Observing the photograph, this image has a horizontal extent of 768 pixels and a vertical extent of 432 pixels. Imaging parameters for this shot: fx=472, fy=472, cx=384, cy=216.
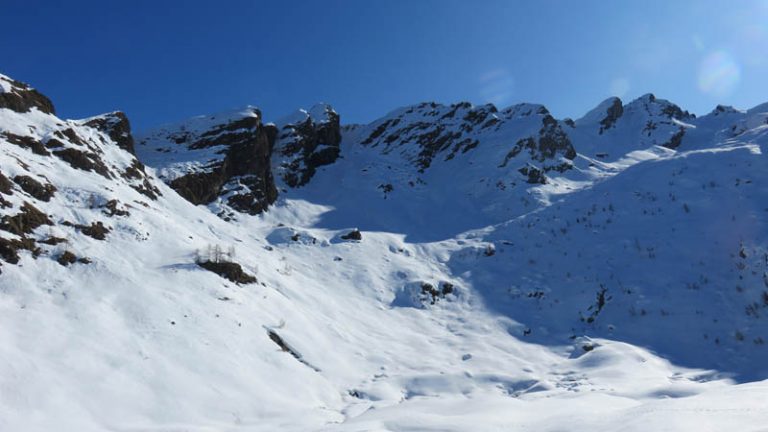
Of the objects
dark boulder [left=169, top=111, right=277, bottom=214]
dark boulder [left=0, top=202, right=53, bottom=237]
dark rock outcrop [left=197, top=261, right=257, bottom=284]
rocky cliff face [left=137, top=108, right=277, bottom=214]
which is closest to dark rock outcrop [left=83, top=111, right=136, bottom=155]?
rocky cliff face [left=137, top=108, right=277, bottom=214]

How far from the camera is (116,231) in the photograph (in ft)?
51.4

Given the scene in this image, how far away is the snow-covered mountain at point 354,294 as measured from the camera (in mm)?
9422

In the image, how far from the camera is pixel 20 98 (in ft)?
69.2

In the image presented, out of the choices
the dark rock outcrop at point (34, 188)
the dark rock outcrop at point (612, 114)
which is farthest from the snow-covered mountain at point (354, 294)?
the dark rock outcrop at point (612, 114)

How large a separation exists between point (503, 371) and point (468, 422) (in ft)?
24.4

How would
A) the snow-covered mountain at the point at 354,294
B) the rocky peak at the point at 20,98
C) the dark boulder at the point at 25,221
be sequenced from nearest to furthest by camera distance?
the snow-covered mountain at the point at 354,294 < the dark boulder at the point at 25,221 < the rocky peak at the point at 20,98

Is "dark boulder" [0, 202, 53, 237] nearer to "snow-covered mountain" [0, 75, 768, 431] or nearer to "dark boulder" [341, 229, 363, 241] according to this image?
"snow-covered mountain" [0, 75, 768, 431]

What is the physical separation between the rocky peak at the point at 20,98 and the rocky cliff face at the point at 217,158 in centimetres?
796

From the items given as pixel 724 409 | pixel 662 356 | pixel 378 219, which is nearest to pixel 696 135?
pixel 378 219

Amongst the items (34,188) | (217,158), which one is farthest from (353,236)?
(34,188)

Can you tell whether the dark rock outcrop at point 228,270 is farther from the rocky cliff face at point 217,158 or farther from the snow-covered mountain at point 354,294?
the rocky cliff face at point 217,158

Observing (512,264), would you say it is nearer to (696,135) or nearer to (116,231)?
(116,231)

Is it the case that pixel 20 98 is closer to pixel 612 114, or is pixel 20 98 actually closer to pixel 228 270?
pixel 228 270

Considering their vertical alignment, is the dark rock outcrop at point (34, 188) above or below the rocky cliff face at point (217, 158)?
below
